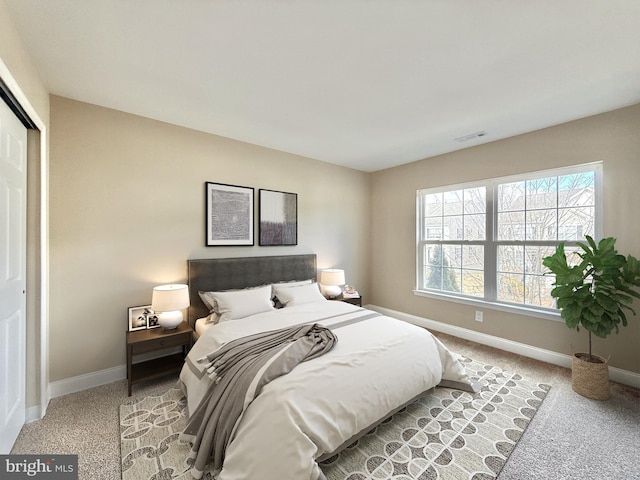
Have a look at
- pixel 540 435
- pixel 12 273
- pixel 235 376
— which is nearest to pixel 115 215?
pixel 12 273

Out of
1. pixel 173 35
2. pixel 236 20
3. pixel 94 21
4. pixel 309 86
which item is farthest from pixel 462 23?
pixel 94 21

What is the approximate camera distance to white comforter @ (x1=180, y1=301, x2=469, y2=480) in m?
1.37

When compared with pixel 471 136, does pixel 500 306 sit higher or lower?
lower

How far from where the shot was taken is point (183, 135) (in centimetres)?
297

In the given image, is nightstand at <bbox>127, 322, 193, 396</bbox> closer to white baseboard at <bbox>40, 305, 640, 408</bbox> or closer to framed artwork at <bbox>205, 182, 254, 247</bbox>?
white baseboard at <bbox>40, 305, 640, 408</bbox>

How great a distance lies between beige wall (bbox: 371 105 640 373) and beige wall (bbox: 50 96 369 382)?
95.5 inches

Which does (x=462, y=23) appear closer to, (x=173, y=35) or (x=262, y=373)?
(x=173, y=35)

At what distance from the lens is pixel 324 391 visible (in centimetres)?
160

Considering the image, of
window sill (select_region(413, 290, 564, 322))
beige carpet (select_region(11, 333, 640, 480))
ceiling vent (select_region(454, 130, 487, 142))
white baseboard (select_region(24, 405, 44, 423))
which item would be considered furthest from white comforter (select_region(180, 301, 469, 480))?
ceiling vent (select_region(454, 130, 487, 142))

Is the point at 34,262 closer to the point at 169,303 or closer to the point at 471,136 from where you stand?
the point at 169,303

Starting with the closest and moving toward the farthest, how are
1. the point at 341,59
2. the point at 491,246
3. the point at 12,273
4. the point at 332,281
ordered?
the point at 12,273
the point at 341,59
the point at 491,246
the point at 332,281

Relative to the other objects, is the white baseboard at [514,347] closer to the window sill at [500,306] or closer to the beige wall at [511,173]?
the beige wall at [511,173]

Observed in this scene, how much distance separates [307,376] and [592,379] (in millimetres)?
2510

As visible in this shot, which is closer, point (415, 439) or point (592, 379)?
point (415, 439)
